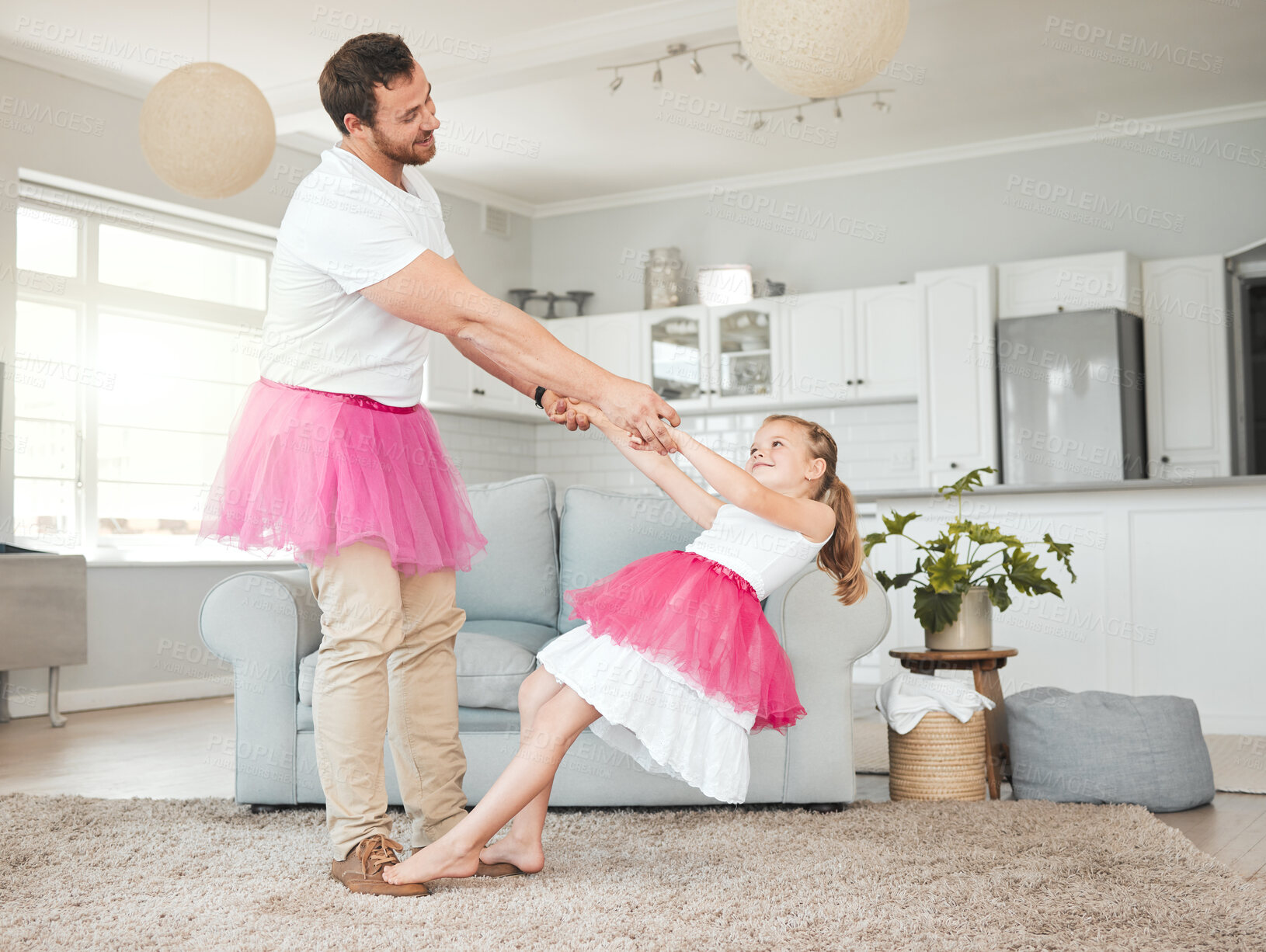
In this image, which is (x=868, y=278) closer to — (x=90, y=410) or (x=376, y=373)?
(x=90, y=410)

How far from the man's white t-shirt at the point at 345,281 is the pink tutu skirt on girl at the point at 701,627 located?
0.51 m

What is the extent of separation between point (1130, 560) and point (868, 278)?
2.94 m

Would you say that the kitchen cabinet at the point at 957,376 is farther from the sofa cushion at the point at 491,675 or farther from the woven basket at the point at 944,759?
the sofa cushion at the point at 491,675

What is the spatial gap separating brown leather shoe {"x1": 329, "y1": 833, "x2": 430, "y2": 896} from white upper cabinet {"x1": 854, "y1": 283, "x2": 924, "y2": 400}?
186 inches

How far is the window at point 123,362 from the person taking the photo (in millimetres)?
4957

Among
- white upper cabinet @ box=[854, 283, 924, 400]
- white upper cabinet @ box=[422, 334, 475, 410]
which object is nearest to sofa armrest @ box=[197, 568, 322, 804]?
white upper cabinet @ box=[422, 334, 475, 410]

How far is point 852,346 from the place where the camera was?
6.30 metres

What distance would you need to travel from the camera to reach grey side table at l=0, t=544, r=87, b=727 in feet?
13.6

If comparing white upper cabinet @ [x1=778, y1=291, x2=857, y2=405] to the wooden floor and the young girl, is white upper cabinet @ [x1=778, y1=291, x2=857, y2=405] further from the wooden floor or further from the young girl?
the young girl

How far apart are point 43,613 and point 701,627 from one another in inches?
127

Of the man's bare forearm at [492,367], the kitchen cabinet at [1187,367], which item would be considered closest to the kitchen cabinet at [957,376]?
the kitchen cabinet at [1187,367]

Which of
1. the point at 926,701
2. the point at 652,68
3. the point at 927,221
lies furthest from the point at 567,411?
the point at 927,221

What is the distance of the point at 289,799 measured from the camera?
2574mm

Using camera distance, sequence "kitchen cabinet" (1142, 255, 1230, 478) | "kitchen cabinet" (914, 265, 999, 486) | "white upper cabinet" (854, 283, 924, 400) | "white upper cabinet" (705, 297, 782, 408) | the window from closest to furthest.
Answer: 1. the window
2. "kitchen cabinet" (1142, 255, 1230, 478)
3. "kitchen cabinet" (914, 265, 999, 486)
4. "white upper cabinet" (854, 283, 924, 400)
5. "white upper cabinet" (705, 297, 782, 408)
